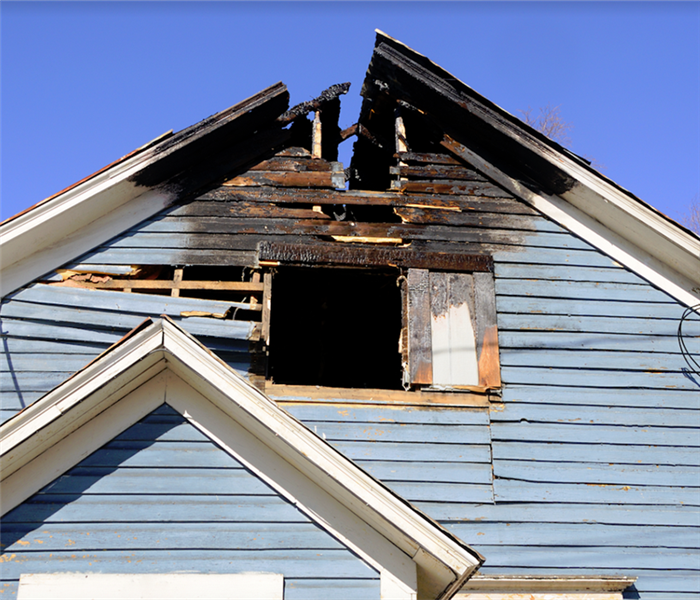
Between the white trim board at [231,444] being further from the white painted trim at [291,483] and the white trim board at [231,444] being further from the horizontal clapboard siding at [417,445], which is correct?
the horizontal clapboard siding at [417,445]

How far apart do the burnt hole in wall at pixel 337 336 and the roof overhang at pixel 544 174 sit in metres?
3.14

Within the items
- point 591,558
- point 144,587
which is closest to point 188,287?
point 144,587

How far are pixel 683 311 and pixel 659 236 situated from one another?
2.87 feet

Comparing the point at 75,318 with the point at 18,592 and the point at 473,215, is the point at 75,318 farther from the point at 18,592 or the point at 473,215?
the point at 473,215

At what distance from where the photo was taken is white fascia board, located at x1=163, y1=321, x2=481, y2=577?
4.18 meters

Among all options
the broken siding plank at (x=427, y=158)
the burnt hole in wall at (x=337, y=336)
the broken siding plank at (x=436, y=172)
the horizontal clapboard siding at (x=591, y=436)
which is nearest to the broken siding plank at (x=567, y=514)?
the horizontal clapboard siding at (x=591, y=436)

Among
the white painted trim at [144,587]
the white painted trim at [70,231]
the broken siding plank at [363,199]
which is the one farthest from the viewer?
the broken siding plank at [363,199]

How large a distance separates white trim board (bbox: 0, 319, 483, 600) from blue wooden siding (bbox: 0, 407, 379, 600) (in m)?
0.10

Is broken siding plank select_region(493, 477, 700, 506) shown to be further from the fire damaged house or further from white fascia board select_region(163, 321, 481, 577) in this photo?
white fascia board select_region(163, 321, 481, 577)

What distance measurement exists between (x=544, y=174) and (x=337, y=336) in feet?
15.3

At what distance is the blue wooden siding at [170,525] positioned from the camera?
427 centimetres

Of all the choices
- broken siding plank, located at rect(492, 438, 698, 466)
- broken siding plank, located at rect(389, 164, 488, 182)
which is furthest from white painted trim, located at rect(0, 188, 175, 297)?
broken siding plank, located at rect(492, 438, 698, 466)

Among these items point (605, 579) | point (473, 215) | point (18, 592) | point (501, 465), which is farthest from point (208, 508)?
point (473, 215)

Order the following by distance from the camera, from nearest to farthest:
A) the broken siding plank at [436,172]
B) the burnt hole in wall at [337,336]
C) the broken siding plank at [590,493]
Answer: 1. the broken siding plank at [590,493]
2. the broken siding plank at [436,172]
3. the burnt hole in wall at [337,336]
